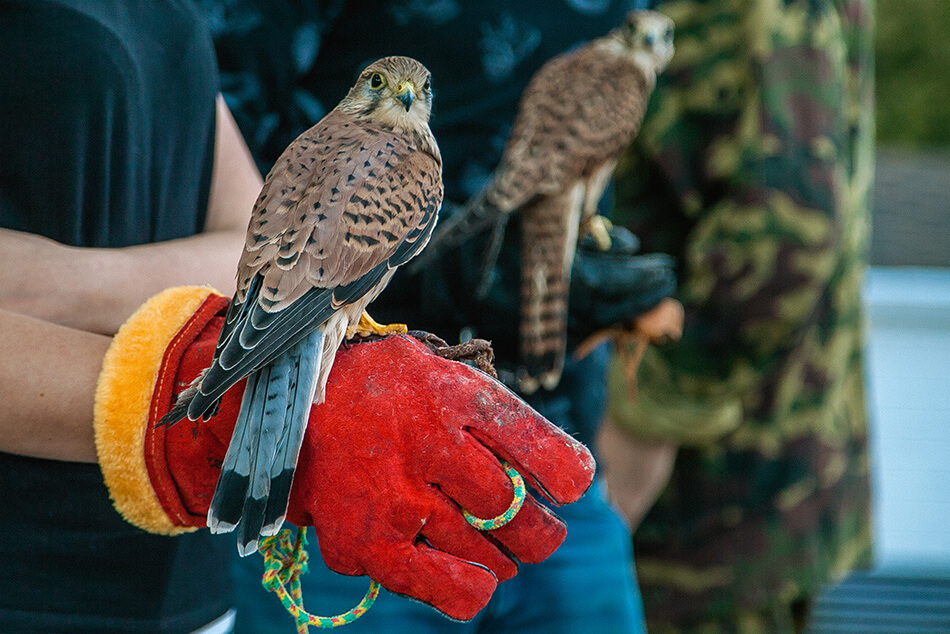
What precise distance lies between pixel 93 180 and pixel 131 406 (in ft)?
0.85

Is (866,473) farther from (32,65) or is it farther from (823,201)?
(32,65)

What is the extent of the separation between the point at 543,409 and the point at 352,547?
1.07 metres

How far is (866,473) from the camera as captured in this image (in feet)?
11.1

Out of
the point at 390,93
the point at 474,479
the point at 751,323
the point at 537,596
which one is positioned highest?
the point at 390,93

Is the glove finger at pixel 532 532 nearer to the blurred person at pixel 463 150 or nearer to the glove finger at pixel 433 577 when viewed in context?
the glove finger at pixel 433 577

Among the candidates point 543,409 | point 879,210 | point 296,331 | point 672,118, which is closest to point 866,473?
point 672,118

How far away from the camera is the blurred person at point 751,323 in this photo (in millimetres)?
2707

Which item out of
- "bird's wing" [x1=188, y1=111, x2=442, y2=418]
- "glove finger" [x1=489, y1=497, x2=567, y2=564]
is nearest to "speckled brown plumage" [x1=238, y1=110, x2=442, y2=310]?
"bird's wing" [x1=188, y1=111, x2=442, y2=418]

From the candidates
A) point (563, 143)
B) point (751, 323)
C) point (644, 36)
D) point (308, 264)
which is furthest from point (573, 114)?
point (751, 323)

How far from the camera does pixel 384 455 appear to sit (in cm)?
92

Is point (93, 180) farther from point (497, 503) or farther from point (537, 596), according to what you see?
point (537, 596)

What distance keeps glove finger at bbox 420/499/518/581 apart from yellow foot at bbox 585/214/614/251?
86 centimetres

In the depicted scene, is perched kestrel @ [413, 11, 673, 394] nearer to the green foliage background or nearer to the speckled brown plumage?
the speckled brown plumage

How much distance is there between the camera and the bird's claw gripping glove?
913 mm
